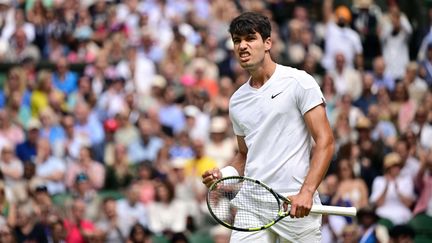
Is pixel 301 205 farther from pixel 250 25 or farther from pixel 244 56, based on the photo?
pixel 250 25

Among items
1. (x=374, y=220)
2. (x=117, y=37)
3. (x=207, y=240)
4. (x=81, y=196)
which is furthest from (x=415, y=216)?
(x=117, y=37)

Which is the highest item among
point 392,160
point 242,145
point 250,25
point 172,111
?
point 250,25

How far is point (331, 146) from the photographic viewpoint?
26.7 ft

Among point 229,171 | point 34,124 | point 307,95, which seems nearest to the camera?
point 307,95

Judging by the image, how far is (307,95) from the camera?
8.16 metres

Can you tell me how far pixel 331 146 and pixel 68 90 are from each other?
10.4m

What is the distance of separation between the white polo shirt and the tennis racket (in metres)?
0.12

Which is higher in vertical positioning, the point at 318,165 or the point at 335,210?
the point at 318,165

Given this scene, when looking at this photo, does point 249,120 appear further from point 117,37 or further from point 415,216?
point 117,37

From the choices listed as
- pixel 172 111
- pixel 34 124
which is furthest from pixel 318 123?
pixel 34 124

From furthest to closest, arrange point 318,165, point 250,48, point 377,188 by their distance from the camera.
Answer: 1. point 377,188
2. point 250,48
3. point 318,165

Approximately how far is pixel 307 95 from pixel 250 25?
59 cm

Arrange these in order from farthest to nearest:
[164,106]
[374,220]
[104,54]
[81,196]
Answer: [104,54]
[164,106]
[81,196]
[374,220]

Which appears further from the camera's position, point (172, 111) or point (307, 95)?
point (172, 111)
